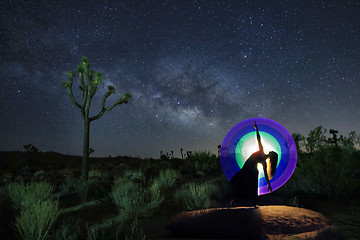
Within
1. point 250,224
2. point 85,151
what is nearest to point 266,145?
point 250,224

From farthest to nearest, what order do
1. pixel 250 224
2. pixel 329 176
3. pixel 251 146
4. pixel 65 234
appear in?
pixel 329 176 → pixel 251 146 → pixel 65 234 → pixel 250 224

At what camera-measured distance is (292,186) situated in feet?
28.3

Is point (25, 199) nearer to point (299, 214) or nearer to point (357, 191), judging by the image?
point (299, 214)

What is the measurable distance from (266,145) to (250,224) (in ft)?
5.60

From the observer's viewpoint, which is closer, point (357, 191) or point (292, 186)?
point (357, 191)

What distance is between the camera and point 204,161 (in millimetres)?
18859

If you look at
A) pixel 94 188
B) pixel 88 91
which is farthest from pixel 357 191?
pixel 88 91

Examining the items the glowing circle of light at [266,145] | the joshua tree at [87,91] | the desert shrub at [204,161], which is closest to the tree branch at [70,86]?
the joshua tree at [87,91]

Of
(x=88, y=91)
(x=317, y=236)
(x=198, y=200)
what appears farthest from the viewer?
(x=88, y=91)

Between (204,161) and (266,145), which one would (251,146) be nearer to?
(266,145)

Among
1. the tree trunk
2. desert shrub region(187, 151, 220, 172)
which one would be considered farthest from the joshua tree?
desert shrub region(187, 151, 220, 172)

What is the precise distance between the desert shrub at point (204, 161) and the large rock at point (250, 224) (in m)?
11.9

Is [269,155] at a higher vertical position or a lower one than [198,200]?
higher

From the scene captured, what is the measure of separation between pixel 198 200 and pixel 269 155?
3030 millimetres
